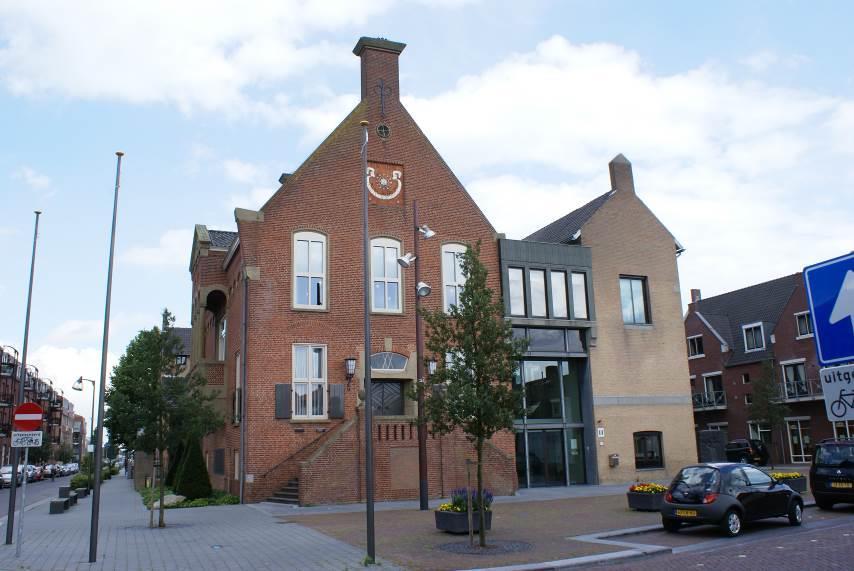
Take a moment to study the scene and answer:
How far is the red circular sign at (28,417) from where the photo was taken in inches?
553

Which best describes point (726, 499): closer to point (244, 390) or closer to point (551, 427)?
point (551, 427)

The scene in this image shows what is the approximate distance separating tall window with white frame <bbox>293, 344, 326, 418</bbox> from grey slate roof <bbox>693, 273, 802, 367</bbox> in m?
33.2

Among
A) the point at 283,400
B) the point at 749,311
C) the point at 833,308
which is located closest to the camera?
the point at 833,308

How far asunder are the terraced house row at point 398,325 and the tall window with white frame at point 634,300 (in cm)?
7

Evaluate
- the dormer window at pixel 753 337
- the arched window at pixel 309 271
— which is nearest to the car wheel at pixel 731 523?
the arched window at pixel 309 271

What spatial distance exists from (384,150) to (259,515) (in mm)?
13779

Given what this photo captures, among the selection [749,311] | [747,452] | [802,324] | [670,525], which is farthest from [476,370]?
[749,311]

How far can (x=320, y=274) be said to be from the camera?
2542 centimetres

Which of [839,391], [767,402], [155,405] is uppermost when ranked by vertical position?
[767,402]

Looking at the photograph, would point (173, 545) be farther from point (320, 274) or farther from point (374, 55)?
point (374, 55)

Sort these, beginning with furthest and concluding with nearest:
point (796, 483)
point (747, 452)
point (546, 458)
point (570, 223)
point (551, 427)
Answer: point (747, 452)
point (570, 223)
point (551, 427)
point (546, 458)
point (796, 483)

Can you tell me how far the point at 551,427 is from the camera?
29.0m

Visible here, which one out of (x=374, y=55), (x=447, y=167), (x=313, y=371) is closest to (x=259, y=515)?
(x=313, y=371)

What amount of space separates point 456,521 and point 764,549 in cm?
562
